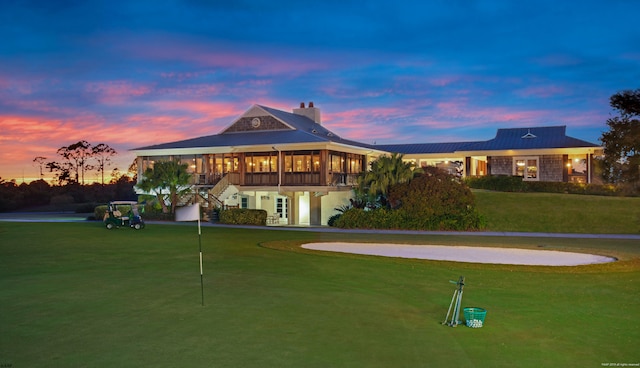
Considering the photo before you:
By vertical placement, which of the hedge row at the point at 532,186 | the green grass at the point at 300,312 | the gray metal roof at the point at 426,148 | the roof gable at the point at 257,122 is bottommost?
the green grass at the point at 300,312

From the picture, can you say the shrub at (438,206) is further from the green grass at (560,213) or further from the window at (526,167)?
the window at (526,167)

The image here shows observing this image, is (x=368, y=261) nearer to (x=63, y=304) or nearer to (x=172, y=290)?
(x=172, y=290)

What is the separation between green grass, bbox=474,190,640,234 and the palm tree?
18.9 ft

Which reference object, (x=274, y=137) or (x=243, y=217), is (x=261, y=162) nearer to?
(x=274, y=137)

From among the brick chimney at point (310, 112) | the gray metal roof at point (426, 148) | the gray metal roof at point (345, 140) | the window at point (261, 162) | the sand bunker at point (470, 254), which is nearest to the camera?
the sand bunker at point (470, 254)

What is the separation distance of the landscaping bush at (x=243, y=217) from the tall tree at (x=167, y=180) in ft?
14.1

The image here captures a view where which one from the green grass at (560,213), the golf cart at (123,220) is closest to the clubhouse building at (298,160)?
the green grass at (560,213)

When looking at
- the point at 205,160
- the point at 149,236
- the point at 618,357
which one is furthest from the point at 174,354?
the point at 205,160

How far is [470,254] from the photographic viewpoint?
74.3 feet

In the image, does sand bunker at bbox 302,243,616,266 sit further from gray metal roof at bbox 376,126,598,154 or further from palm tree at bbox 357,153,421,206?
gray metal roof at bbox 376,126,598,154

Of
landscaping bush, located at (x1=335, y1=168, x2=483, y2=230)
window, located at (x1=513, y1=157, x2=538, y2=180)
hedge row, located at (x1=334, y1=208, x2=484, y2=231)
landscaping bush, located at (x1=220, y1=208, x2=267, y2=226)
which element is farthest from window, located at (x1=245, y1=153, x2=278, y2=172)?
window, located at (x1=513, y1=157, x2=538, y2=180)

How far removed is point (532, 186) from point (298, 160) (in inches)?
759

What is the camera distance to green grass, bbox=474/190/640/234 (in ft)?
111

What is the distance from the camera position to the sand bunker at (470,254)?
67.1 ft
